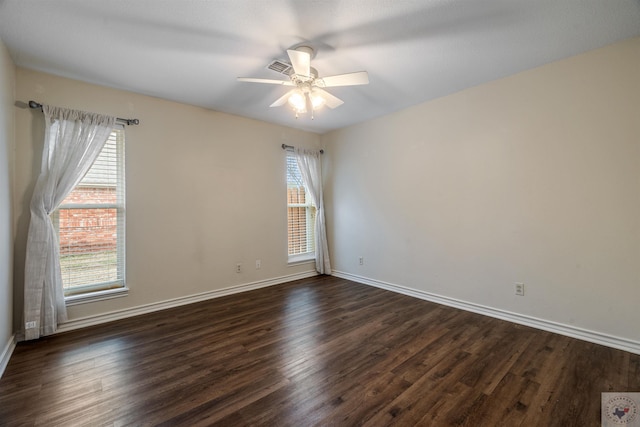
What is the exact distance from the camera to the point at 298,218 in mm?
4773

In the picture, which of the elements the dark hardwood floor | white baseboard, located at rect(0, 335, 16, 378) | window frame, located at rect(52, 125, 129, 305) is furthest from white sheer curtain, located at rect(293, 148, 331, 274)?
white baseboard, located at rect(0, 335, 16, 378)

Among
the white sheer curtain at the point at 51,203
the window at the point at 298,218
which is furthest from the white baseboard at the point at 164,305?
the window at the point at 298,218

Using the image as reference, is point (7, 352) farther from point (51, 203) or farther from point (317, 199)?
point (317, 199)

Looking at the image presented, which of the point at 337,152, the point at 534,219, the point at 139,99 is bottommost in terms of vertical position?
the point at 534,219

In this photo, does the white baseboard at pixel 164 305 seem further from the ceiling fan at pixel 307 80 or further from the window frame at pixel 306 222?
the ceiling fan at pixel 307 80

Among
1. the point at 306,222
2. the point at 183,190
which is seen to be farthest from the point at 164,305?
the point at 306,222

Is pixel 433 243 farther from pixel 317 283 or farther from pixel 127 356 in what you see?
pixel 127 356

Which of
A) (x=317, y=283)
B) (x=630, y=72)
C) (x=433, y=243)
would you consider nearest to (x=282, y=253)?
(x=317, y=283)

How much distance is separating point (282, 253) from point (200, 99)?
98.1 inches

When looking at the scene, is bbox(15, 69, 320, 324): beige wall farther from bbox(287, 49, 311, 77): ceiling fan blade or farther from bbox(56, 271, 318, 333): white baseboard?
bbox(287, 49, 311, 77): ceiling fan blade

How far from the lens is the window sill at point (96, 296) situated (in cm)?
276

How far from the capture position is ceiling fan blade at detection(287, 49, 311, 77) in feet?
6.54

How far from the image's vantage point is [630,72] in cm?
222

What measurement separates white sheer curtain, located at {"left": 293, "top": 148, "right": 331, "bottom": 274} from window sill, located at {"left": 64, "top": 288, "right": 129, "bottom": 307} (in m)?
2.79
